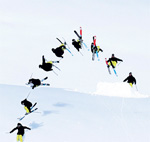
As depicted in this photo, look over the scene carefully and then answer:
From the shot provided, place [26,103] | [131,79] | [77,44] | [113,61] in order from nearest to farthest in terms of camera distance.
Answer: [131,79] < [113,61] < [77,44] < [26,103]

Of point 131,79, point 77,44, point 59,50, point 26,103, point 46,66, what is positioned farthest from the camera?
point 26,103

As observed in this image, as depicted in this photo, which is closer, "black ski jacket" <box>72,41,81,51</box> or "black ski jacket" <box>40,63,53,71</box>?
"black ski jacket" <box>40,63,53,71</box>

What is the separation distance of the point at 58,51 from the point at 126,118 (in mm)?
20197

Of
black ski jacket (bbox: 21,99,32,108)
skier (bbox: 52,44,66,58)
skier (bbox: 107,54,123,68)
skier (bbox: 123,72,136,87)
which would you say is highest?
skier (bbox: 52,44,66,58)

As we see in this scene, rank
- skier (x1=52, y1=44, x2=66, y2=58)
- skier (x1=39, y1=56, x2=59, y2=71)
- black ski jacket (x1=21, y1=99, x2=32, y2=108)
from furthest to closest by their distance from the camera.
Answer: black ski jacket (x1=21, y1=99, x2=32, y2=108)
skier (x1=52, y1=44, x2=66, y2=58)
skier (x1=39, y1=56, x2=59, y2=71)

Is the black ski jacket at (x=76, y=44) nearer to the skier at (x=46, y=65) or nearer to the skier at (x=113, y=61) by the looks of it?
the skier at (x=46, y=65)

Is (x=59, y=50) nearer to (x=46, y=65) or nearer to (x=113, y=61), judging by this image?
(x=46, y=65)

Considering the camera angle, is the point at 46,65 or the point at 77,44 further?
the point at 77,44

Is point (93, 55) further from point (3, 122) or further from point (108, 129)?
point (3, 122)

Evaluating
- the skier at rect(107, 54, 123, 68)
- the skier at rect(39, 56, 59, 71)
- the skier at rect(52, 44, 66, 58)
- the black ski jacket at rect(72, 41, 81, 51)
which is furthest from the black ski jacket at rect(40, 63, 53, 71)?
the skier at rect(107, 54, 123, 68)

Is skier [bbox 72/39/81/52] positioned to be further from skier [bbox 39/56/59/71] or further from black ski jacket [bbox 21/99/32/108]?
black ski jacket [bbox 21/99/32/108]

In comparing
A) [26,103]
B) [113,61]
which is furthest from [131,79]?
[26,103]

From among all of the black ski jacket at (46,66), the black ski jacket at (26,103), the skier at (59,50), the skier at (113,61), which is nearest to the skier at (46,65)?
the black ski jacket at (46,66)

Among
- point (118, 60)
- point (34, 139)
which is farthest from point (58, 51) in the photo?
point (34, 139)
